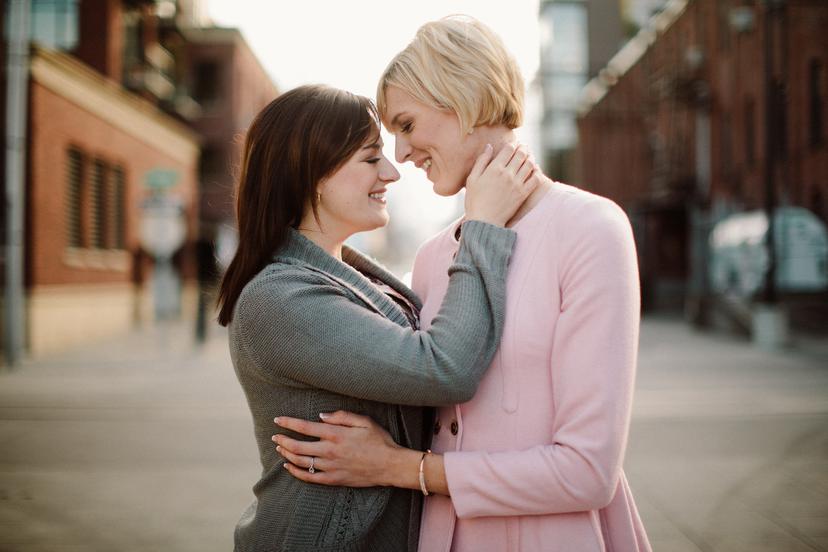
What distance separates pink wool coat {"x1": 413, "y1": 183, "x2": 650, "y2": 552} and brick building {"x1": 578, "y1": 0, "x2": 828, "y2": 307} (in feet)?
52.3

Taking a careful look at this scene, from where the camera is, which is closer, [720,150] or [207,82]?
[720,150]

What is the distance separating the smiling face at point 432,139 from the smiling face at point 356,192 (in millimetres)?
83

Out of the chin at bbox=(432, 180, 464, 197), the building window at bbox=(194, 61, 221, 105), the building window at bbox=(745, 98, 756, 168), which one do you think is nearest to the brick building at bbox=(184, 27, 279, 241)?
the building window at bbox=(194, 61, 221, 105)

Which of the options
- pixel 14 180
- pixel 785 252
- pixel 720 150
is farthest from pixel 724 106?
pixel 14 180

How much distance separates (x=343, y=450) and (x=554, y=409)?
526 mm

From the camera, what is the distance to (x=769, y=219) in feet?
51.1

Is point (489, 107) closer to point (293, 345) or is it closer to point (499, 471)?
point (293, 345)

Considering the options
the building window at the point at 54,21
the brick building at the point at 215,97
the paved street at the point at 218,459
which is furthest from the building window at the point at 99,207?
the brick building at the point at 215,97

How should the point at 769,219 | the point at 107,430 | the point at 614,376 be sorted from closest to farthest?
the point at 614,376, the point at 107,430, the point at 769,219

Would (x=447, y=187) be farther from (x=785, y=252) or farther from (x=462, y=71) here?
(x=785, y=252)

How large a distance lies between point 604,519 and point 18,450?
21.2 feet

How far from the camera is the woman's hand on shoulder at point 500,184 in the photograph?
188 cm

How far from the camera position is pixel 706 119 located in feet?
90.6

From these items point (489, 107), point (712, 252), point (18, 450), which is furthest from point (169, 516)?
point (712, 252)
